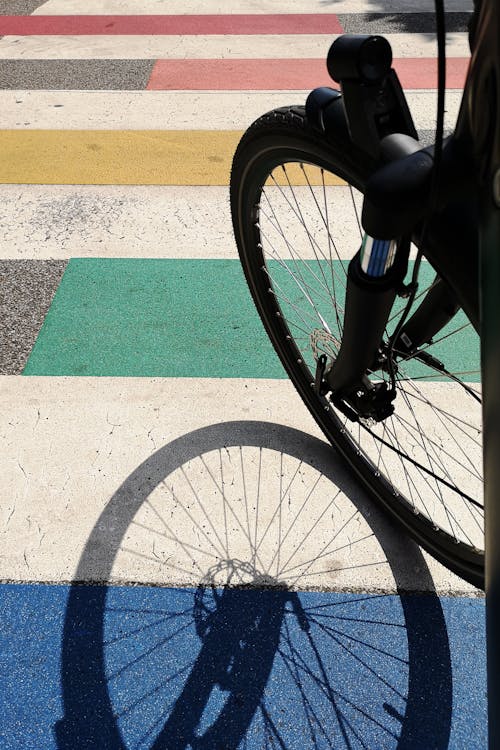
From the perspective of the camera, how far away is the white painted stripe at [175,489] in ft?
7.64

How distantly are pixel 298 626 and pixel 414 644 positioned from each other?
35cm

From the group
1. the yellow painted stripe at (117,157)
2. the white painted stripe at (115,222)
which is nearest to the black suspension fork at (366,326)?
the white painted stripe at (115,222)

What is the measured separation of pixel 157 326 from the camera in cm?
333

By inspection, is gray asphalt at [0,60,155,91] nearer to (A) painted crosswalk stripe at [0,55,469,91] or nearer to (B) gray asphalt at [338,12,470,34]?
(A) painted crosswalk stripe at [0,55,469,91]

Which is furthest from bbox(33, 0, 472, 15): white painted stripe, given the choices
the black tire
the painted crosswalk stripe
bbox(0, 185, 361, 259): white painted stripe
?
the black tire

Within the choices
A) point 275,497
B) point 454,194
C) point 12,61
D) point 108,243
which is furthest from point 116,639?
point 12,61

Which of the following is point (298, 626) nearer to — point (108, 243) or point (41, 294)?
point (41, 294)

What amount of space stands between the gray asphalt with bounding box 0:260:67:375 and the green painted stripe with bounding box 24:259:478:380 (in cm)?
5

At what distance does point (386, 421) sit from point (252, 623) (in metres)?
0.98

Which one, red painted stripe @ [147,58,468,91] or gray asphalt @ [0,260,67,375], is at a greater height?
red painted stripe @ [147,58,468,91]

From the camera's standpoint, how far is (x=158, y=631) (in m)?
2.14

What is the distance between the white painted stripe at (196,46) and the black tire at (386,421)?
13.1ft

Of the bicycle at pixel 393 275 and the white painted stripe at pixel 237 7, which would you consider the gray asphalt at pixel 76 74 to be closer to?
the white painted stripe at pixel 237 7

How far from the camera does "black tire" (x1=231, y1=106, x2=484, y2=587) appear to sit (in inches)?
77.3
